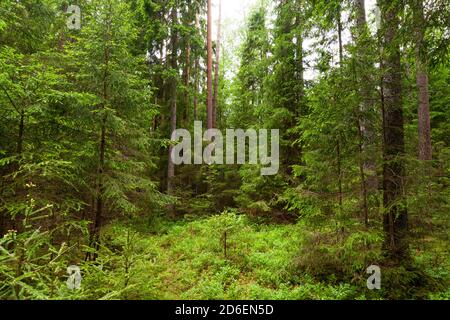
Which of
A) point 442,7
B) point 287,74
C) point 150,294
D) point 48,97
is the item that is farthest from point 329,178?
point 287,74

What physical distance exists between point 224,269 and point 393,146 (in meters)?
5.47

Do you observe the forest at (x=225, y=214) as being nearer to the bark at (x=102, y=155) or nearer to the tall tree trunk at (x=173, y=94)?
the bark at (x=102, y=155)

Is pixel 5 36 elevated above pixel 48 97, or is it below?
above

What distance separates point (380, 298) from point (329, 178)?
2715 millimetres

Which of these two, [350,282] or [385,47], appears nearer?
[385,47]

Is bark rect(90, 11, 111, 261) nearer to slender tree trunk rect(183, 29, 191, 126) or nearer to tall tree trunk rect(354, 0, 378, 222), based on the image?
tall tree trunk rect(354, 0, 378, 222)

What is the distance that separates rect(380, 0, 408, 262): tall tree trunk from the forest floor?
71cm

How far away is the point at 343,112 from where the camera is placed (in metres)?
6.49

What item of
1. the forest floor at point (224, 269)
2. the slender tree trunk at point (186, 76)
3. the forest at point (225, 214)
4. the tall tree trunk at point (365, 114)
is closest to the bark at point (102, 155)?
the forest at point (225, 214)

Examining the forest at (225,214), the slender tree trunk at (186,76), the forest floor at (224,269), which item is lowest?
the forest floor at (224,269)

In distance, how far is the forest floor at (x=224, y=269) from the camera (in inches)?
196

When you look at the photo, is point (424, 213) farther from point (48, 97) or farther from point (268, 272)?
point (48, 97)

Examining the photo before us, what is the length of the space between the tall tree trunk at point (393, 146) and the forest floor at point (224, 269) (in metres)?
0.71

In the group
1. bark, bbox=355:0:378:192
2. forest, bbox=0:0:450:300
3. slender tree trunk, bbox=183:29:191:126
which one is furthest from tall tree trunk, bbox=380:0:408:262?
slender tree trunk, bbox=183:29:191:126
